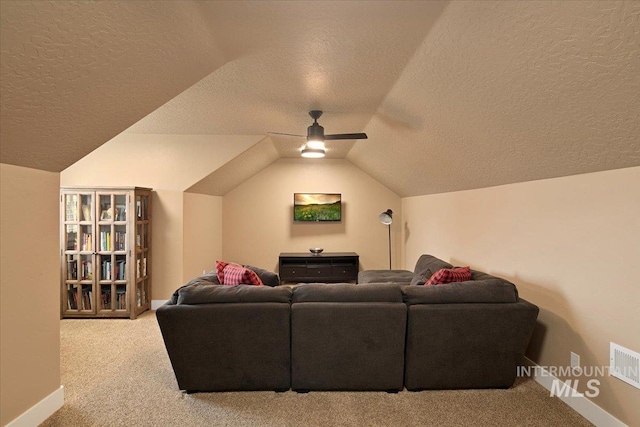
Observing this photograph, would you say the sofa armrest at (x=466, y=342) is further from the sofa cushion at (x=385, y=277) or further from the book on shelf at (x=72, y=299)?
the book on shelf at (x=72, y=299)

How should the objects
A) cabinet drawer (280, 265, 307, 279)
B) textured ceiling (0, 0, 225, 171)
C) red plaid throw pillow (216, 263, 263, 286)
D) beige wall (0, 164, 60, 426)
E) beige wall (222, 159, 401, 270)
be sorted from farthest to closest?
beige wall (222, 159, 401, 270), cabinet drawer (280, 265, 307, 279), red plaid throw pillow (216, 263, 263, 286), beige wall (0, 164, 60, 426), textured ceiling (0, 0, 225, 171)

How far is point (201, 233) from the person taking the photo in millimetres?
5684

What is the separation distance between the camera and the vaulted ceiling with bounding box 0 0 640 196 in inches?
59.2

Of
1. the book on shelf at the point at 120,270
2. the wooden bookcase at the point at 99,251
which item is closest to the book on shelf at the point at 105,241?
the wooden bookcase at the point at 99,251

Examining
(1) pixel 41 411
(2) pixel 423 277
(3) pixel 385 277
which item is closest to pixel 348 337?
(2) pixel 423 277

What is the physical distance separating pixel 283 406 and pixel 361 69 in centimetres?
264

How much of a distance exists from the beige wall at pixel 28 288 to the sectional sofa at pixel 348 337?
769mm

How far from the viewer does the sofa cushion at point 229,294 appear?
2.65 meters

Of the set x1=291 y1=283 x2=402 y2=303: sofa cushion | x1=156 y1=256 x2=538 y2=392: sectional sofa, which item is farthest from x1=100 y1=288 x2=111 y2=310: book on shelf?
x1=291 y1=283 x2=402 y2=303: sofa cushion

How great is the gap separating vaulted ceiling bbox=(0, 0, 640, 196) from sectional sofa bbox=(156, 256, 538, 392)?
125cm

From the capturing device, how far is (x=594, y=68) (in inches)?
63.6

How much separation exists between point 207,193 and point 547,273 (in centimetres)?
499

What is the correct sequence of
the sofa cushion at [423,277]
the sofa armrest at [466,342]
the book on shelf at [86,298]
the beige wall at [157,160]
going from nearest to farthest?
the sofa armrest at [466,342] < the sofa cushion at [423,277] < the book on shelf at [86,298] < the beige wall at [157,160]

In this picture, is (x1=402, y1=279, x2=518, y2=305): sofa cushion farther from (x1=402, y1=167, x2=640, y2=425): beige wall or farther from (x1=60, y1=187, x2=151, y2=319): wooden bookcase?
(x1=60, y1=187, x2=151, y2=319): wooden bookcase
